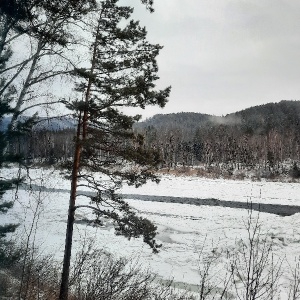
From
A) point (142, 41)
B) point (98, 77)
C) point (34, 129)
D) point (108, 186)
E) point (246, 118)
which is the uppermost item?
point (246, 118)

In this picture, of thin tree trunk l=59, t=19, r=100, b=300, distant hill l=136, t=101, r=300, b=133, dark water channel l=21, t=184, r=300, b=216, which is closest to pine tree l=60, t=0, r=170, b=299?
thin tree trunk l=59, t=19, r=100, b=300

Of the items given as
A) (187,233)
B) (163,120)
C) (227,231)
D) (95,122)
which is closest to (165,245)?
(187,233)

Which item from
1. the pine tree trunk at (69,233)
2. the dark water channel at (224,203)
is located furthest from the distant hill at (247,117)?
the pine tree trunk at (69,233)

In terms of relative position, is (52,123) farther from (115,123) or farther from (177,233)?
(177,233)

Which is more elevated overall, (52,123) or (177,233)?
(52,123)

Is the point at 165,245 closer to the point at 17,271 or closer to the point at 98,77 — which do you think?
the point at 17,271

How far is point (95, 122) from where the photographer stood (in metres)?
8.61

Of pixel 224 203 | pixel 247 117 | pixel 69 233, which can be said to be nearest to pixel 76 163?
pixel 69 233

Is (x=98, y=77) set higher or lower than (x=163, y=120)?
lower

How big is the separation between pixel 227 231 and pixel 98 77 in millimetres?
11699

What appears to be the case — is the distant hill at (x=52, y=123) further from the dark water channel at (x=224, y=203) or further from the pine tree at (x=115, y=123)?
the dark water channel at (x=224, y=203)

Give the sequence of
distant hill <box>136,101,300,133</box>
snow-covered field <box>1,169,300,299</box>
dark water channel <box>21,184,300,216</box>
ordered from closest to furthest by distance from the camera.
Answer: snow-covered field <box>1,169,300,299</box>, dark water channel <box>21,184,300,216</box>, distant hill <box>136,101,300,133</box>

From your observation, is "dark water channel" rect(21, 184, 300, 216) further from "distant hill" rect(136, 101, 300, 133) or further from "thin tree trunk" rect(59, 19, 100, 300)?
"distant hill" rect(136, 101, 300, 133)

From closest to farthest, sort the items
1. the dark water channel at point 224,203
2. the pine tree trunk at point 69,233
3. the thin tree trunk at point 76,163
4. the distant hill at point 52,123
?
1. the pine tree trunk at point 69,233
2. the distant hill at point 52,123
3. the thin tree trunk at point 76,163
4. the dark water channel at point 224,203
